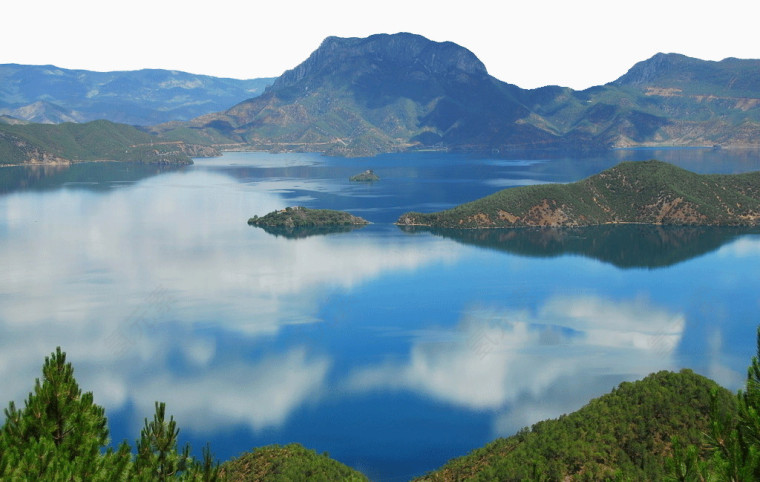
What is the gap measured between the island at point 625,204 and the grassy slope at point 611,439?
402 ft

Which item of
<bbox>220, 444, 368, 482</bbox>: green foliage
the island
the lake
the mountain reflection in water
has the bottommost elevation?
the lake

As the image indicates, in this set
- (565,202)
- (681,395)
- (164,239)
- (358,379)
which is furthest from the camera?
(565,202)

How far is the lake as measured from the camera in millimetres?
69000

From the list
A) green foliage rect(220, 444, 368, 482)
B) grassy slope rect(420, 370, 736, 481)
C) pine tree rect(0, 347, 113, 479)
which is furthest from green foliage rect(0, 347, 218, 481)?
grassy slope rect(420, 370, 736, 481)

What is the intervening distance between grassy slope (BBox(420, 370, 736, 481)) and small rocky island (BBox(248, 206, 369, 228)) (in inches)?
5135

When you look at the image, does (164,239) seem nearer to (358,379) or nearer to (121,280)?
(121,280)

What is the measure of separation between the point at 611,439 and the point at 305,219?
142381mm

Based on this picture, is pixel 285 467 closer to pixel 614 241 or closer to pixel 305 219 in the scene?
pixel 614 241

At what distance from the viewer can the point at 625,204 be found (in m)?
188

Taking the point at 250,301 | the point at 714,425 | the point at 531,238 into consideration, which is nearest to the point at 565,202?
the point at 531,238

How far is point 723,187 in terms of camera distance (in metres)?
192

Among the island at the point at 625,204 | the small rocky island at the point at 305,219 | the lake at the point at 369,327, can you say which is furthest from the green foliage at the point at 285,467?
the small rocky island at the point at 305,219

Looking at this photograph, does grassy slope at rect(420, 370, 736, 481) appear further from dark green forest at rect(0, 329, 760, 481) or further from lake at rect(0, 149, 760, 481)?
lake at rect(0, 149, 760, 481)

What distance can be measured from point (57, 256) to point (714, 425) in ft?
489
